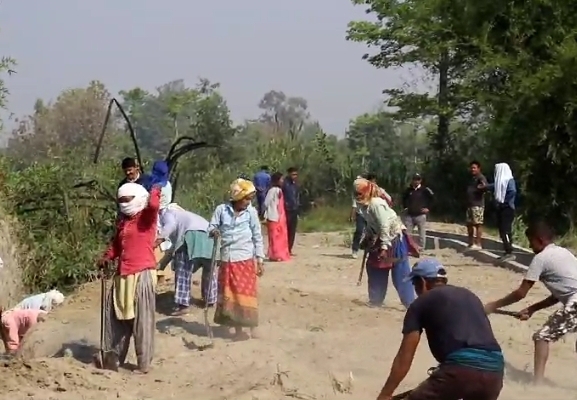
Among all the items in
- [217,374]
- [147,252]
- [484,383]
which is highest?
[147,252]

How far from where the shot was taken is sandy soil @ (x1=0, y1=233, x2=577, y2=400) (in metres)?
7.94

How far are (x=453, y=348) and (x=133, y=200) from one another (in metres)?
3.80

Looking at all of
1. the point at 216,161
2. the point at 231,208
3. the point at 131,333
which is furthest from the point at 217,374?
the point at 216,161

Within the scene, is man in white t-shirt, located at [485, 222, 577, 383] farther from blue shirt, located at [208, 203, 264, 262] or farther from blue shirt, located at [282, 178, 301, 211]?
blue shirt, located at [282, 178, 301, 211]

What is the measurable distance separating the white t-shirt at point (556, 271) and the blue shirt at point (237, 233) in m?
2.98

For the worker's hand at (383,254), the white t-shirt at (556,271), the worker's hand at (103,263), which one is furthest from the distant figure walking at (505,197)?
the worker's hand at (103,263)

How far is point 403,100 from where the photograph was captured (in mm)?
33562

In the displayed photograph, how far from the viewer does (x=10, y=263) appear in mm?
13328

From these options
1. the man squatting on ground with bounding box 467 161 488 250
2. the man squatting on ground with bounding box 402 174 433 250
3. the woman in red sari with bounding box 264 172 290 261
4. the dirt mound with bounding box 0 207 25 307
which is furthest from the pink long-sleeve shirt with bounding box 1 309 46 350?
the man squatting on ground with bounding box 402 174 433 250

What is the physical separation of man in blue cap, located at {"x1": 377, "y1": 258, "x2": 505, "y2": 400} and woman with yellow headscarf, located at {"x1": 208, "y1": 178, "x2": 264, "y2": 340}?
443 centimetres

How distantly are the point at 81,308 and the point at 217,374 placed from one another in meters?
3.42

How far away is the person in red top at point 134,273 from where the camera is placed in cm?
830

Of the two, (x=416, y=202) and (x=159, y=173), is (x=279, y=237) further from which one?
(x=159, y=173)

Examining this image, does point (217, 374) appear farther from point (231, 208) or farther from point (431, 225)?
point (431, 225)
